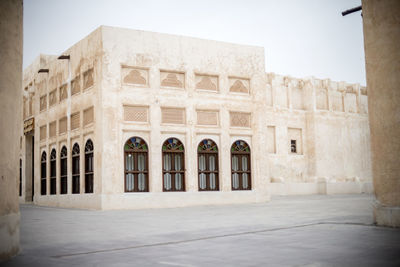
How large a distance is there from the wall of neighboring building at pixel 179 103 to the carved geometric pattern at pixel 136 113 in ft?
0.14

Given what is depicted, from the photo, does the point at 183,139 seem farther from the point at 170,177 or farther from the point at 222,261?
the point at 222,261

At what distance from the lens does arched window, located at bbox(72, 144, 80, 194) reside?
799 inches

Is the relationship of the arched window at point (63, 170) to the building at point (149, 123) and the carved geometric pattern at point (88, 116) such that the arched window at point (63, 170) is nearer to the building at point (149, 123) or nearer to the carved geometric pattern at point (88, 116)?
the building at point (149, 123)

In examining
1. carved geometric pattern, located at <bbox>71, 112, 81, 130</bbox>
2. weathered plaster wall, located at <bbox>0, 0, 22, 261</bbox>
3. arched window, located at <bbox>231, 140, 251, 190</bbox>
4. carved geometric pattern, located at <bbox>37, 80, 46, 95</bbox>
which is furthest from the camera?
carved geometric pattern, located at <bbox>37, 80, 46, 95</bbox>

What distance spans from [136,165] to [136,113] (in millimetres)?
2111

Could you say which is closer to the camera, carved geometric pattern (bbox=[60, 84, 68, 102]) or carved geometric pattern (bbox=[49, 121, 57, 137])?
carved geometric pattern (bbox=[60, 84, 68, 102])

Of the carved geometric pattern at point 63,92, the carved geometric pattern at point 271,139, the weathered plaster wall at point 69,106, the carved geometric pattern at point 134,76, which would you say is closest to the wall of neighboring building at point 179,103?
the carved geometric pattern at point 134,76

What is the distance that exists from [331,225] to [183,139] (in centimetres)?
1121

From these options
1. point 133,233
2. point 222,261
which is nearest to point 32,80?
point 133,233

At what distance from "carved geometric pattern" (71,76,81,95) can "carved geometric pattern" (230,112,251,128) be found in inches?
271

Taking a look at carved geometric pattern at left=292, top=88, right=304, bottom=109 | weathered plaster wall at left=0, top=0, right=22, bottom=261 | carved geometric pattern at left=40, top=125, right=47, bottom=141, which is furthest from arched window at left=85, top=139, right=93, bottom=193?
carved geometric pattern at left=292, top=88, right=304, bottom=109

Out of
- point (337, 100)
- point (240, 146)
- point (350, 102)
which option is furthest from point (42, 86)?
point (350, 102)

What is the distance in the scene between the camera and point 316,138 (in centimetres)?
3338

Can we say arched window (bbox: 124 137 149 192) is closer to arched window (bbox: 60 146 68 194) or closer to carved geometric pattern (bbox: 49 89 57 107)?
arched window (bbox: 60 146 68 194)
